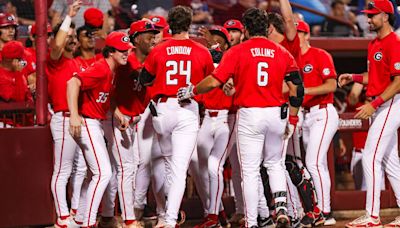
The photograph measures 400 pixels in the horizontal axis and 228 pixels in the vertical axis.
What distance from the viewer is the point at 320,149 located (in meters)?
9.38

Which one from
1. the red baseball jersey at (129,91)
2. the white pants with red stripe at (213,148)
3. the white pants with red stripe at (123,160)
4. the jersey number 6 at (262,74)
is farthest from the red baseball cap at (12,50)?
the jersey number 6 at (262,74)

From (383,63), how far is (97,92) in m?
2.53

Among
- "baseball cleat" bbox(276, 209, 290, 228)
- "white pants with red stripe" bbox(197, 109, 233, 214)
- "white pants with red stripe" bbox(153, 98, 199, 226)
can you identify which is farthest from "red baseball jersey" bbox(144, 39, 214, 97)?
"baseball cleat" bbox(276, 209, 290, 228)

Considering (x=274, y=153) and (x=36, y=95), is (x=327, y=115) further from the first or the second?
(x=36, y=95)

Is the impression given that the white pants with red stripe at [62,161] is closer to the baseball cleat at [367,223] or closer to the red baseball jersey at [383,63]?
the baseball cleat at [367,223]

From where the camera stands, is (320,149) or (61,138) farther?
(320,149)

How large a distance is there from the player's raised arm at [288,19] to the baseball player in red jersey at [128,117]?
1160 millimetres

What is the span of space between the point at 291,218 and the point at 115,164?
1680mm

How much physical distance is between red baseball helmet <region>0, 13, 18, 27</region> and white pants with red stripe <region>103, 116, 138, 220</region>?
5.68 ft

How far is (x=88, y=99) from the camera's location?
8.27m

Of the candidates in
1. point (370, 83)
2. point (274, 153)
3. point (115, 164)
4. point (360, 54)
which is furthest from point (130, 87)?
point (360, 54)

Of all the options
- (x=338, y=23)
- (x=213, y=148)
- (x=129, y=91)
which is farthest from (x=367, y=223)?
(x=338, y=23)

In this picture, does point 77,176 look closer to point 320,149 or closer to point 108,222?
point 108,222

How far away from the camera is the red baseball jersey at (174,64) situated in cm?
824
